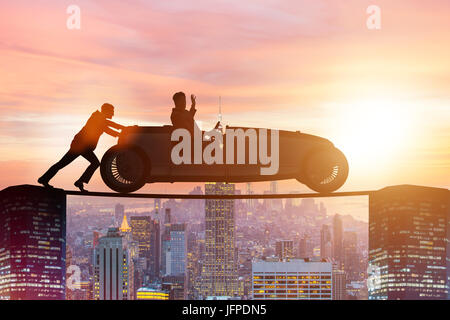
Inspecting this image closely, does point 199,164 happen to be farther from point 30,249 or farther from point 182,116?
point 30,249

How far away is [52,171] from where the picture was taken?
1294cm

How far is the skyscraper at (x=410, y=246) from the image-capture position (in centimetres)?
14850

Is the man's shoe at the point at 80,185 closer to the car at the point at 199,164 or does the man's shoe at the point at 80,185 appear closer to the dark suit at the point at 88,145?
the dark suit at the point at 88,145

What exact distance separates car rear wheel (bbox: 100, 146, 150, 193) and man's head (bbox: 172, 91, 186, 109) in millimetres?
1075

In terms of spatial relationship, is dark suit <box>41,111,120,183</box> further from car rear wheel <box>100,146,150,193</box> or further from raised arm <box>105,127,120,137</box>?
car rear wheel <box>100,146,150,193</box>

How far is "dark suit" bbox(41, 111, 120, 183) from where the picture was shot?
12695 millimetres

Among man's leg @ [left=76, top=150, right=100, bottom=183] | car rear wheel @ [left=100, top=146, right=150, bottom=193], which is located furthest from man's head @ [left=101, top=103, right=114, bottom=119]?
man's leg @ [left=76, top=150, right=100, bottom=183]

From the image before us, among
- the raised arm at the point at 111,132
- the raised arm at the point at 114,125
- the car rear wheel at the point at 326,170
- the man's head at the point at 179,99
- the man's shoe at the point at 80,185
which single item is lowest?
the man's shoe at the point at 80,185

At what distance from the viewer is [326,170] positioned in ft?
41.0

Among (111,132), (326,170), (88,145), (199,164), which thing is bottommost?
(326,170)

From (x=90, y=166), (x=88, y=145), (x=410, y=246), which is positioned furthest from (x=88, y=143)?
(x=410, y=246)

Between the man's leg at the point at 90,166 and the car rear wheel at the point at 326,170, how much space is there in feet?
11.9

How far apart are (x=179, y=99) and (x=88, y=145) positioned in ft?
5.80

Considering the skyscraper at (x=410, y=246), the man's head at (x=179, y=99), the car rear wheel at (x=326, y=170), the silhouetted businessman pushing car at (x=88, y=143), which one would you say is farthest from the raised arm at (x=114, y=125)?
the skyscraper at (x=410, y=246)
